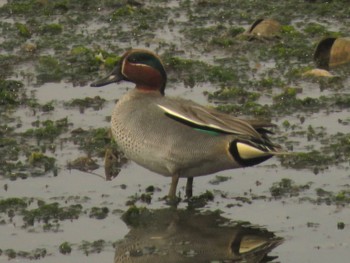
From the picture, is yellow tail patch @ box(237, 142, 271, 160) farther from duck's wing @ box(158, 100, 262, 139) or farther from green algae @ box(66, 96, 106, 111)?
green algae @ box(66, 96, 106, 111)

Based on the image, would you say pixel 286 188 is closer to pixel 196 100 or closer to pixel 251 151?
pixel 251 151

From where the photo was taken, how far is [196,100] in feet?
42.0

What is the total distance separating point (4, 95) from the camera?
41.6 ft

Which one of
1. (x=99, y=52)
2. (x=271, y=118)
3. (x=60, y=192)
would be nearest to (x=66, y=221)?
(x=60, y=192)

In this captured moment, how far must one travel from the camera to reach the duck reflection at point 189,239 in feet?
30.7

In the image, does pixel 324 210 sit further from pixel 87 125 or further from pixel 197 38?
pixel 197 38

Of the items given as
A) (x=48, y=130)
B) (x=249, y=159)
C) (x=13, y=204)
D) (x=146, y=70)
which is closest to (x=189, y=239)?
(x=249, y=159)

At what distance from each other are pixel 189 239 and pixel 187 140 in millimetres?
1036

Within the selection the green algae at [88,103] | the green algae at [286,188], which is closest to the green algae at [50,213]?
the green algae at [286,188]

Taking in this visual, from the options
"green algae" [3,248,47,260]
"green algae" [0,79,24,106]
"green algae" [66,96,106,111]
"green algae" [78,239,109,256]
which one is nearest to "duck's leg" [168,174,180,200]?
"green algae" [78,239,109,256]

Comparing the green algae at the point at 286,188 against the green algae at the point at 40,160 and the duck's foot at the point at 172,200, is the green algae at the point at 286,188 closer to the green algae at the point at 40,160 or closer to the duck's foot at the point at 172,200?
the duck's foot at the point at 172,200

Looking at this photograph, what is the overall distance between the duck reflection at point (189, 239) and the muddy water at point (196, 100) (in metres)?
0.10

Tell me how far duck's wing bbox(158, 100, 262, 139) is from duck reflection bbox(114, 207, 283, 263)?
650 millimetres

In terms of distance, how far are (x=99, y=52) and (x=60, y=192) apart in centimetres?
357
